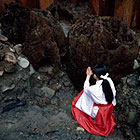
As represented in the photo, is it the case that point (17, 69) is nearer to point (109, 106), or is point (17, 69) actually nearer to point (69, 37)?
point (69, 37)

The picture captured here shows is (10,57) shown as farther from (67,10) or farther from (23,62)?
(67,10)

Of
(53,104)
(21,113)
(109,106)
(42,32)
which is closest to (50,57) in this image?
(42,32)

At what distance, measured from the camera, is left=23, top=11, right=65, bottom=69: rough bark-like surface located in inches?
167

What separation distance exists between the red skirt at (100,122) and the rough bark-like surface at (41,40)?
1625 mm

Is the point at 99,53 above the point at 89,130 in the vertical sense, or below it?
above

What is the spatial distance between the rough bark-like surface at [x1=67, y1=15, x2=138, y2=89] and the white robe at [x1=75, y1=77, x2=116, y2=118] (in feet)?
2.54

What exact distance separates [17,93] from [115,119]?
2.26 metres

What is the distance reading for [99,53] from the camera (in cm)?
399

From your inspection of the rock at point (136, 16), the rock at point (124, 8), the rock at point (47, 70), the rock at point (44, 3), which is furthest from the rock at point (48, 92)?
the rock at point (136, 16)

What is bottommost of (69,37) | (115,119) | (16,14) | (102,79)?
(115,119)

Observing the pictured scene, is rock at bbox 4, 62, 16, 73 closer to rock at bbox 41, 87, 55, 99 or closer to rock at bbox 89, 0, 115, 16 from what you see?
rock at bbox 41, 87, 55, 99

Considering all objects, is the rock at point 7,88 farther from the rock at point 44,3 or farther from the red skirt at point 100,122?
the rock at point 44,3

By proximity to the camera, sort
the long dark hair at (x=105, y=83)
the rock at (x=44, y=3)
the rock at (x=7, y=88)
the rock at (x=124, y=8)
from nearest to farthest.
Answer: the long dark hair at (x=105, y=83) → the rock at (x=7, y=88) → the rock at (x=124, y=8) → the rock at (x=44, y=3)

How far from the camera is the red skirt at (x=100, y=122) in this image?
3.56 m
